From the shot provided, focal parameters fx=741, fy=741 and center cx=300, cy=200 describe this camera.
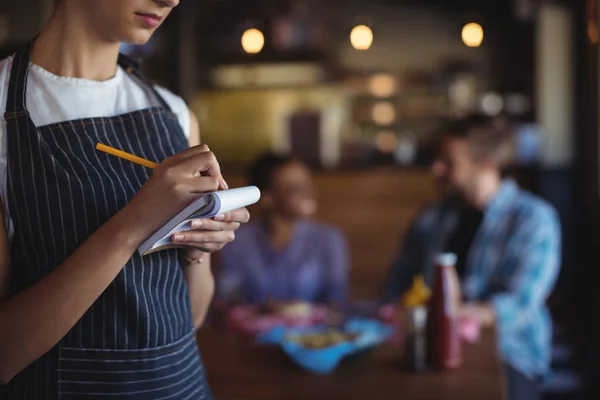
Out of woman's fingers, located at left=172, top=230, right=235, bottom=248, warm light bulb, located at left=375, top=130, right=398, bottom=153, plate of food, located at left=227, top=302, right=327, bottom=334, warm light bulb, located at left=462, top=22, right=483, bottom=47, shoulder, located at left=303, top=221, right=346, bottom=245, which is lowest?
plate of food, located at left=227, top=302, right=327, bottom=334

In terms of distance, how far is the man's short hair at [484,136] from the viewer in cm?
352

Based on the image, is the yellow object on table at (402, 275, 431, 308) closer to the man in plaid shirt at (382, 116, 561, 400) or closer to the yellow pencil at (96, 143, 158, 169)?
the man in plaid shirt at (382, 116, 561, 400)

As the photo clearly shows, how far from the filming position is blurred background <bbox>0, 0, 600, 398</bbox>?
568 cm

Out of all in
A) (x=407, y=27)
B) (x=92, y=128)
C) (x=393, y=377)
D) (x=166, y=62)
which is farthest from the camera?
(x=407, y=27)

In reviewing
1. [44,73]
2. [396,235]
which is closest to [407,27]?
[396,235]

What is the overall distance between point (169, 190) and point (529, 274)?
229 cm

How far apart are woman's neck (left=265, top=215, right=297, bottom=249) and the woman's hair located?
17 centimetres

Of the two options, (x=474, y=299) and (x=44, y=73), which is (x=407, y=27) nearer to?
(x=474, y=299)

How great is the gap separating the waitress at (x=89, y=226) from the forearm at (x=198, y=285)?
0.15 ft

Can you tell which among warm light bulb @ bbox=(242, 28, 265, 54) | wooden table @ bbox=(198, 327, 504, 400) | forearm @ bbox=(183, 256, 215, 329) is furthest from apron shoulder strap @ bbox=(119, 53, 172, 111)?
warm light bulb @ bbox=(242, 28, 265, 54)

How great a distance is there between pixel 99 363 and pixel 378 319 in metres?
1.75

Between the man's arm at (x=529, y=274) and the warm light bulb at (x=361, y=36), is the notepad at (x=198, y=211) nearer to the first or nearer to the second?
the man's arm at (x=529, y=274)

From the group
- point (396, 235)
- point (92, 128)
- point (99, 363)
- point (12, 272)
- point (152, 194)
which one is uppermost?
point (92, 128)

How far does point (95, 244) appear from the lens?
3.55 feet
